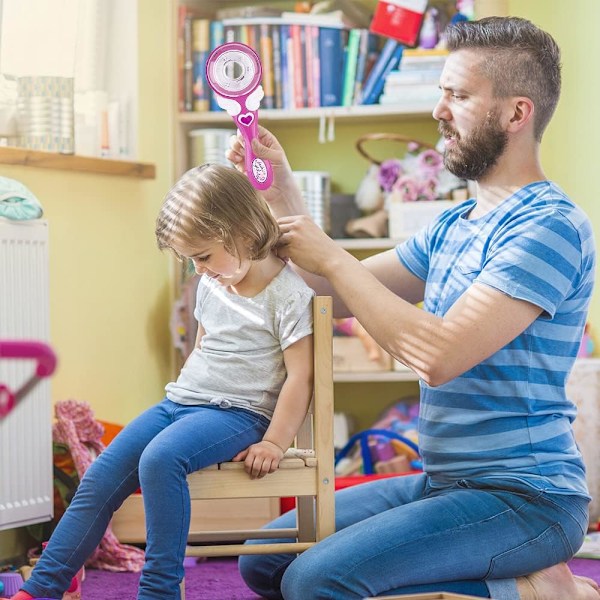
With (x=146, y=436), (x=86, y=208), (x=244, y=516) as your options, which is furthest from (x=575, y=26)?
(x=146, y=436)

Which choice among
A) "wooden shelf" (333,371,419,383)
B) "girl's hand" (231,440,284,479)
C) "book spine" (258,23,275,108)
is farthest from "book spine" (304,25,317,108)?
"girl's hand" (231,440,284,479)

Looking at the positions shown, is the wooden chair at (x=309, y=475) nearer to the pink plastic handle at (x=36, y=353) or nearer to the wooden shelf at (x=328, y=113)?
the pink plastic handle at (x=36, y=353)

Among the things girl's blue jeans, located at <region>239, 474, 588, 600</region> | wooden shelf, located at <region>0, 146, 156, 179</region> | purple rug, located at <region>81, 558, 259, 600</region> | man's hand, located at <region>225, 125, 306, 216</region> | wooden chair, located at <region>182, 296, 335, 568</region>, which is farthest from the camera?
wooden shelf, located at <region>0, 146, 156, 179</region>

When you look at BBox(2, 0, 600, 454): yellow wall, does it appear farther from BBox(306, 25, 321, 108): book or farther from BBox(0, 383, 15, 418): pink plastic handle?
BBox(0, 383, 15, 418): pink plastic handle

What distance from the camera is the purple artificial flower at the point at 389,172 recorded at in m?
3.21

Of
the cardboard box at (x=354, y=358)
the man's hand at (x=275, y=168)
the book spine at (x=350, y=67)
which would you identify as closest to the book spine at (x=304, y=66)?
the book spine at (x=350, y=67)

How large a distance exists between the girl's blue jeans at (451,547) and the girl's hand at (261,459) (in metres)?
0.14

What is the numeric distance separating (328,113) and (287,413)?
1738 mm

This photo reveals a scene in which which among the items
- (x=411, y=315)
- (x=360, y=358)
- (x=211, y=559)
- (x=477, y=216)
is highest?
(x=477, y=216)

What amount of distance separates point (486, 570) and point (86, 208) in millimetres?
1589

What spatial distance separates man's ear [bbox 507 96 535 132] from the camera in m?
1.60

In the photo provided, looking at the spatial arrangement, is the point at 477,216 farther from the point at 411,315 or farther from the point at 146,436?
the point at 146,436

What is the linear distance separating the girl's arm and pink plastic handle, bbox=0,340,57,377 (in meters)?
0.99

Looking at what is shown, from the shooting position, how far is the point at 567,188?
3.19 metres
